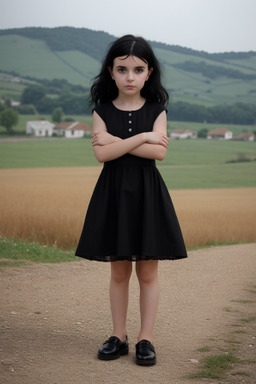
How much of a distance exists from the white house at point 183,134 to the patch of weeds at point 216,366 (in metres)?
12.2

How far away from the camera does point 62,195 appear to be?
10164 mm

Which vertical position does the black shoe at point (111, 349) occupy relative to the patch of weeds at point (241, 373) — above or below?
above

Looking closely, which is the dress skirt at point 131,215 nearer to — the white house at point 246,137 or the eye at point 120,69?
the eye at point 120,69

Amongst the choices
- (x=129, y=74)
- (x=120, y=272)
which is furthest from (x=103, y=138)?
(x=120, y=272)

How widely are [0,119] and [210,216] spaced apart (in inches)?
211

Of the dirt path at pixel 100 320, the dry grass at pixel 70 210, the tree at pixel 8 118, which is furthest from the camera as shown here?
the tree at pixel 8 118

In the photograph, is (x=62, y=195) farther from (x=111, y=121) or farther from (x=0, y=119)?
(x=111, y=121)

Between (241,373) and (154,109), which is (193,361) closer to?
(241,373)

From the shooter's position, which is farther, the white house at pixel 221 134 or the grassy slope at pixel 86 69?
the white house at pixel 221 134

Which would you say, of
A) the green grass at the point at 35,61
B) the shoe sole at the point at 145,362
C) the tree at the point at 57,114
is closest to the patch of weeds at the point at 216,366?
the shoe sole at the point at 145,362

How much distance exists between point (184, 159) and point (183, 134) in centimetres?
66

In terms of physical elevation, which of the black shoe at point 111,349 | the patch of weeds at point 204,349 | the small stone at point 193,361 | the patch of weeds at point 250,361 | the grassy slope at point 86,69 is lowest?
the patch of weeds at point 204,349

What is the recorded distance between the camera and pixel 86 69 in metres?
15.2

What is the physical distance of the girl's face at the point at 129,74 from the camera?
3.26m
